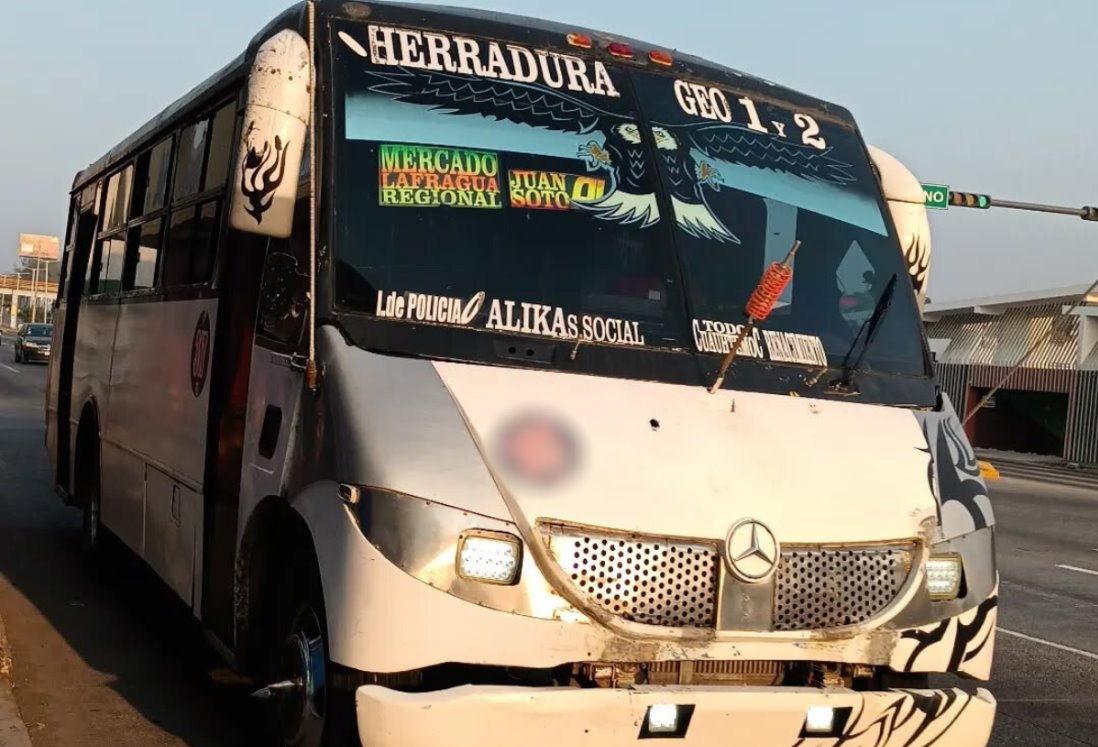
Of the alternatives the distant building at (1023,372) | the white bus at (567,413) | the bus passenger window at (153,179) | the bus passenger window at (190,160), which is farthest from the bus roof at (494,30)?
the distant building at (1023,372)

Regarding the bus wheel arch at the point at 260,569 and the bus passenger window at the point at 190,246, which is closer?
the bus wheel arch at the point at 260,569

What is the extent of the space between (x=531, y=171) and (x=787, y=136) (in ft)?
4.17

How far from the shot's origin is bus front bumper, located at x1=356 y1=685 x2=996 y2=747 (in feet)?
12.1

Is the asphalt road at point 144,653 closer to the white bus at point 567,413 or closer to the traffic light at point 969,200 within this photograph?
the white bus at point 567,413

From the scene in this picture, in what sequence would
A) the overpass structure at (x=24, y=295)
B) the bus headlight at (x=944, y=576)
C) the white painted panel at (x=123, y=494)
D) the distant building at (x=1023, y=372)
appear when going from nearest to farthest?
the bus headlight at (x=944, y=576), the white painted panel at (x=123, y=494), the distant building at (x=1023, y=372), the overpass structure at (x=24, y=295)

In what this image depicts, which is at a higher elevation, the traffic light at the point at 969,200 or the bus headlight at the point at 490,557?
the traffic light at the point at 969,200

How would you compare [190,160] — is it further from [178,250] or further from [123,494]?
[123,494]

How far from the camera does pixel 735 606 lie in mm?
4043

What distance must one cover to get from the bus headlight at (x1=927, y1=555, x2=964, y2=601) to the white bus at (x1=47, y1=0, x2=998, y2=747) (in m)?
0.01

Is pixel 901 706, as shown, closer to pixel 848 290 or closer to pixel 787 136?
pixel 848 290

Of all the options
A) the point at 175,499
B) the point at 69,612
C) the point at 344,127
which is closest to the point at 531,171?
the point at 344,127

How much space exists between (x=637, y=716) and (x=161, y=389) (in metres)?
3.78

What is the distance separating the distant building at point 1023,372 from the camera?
41.9 meters

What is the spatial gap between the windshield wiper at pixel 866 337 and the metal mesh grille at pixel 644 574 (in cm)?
106
